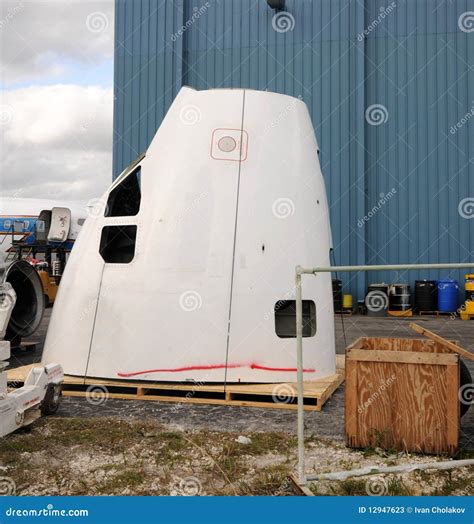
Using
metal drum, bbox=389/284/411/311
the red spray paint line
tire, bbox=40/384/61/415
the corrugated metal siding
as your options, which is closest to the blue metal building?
the corrugated metal siding

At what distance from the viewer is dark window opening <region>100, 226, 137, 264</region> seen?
742 cm

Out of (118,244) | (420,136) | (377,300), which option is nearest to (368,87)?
(420,136)

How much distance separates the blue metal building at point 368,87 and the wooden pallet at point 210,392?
1260 cm


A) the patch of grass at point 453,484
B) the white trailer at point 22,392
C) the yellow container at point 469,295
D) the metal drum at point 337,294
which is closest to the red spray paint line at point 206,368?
the white trailer at point 22,392

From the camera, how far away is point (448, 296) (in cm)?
1802

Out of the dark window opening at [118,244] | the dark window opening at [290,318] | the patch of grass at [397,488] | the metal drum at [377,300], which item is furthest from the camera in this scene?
the metal drum at [377,300]

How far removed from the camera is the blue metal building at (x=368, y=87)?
18.6 m

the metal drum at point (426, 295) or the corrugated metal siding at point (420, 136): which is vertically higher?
the corrugated metal siding at point (420, 136)

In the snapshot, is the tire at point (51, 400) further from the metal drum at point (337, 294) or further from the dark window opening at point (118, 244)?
the metal drum at point (337, 294)

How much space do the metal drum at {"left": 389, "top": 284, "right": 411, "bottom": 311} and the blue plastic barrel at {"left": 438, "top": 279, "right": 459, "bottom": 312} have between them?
95cm

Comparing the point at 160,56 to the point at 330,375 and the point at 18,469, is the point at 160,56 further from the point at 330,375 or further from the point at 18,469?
the point at 18,469

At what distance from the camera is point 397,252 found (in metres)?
18.7

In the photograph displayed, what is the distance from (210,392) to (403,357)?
267 cm

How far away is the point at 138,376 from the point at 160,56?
15.6m
